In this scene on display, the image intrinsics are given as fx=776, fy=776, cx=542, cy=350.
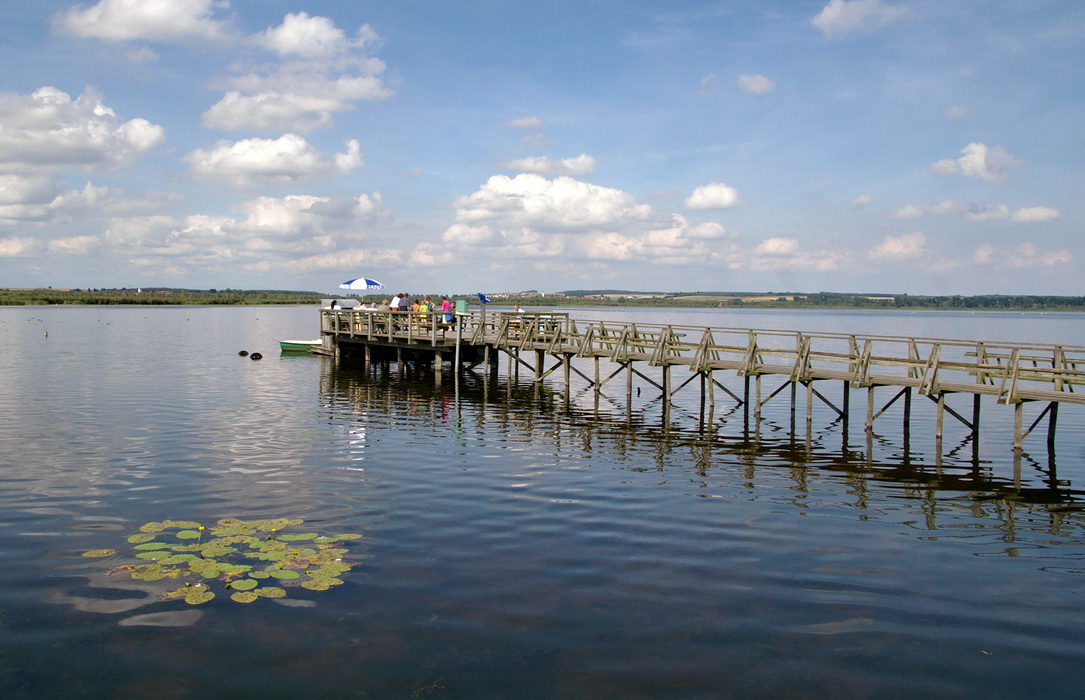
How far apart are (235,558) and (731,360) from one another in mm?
27545

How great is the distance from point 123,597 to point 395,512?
4.62m

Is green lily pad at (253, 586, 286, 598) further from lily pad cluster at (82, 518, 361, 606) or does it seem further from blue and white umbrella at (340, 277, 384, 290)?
blue and white umbrella at (340, 277, 384, 290)

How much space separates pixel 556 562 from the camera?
1067cm

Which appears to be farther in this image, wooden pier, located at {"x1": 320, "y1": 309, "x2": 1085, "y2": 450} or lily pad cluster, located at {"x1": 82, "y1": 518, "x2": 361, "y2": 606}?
wooden pier, located at {"x1": 320, "y1": 309, "x2": 1085, "y2": 450}

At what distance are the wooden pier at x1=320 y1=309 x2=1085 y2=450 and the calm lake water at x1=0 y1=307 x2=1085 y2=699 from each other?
1756 millimetres

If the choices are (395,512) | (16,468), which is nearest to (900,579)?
(395,512)

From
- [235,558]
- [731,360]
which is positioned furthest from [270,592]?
[731,360]

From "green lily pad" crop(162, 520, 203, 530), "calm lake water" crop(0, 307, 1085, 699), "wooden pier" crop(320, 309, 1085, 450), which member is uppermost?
"wooden pier" crop(320, 309, 1085, 450)

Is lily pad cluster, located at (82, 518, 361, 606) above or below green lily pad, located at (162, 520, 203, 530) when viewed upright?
below

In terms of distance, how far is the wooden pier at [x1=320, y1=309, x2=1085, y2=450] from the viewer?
64.5 ft

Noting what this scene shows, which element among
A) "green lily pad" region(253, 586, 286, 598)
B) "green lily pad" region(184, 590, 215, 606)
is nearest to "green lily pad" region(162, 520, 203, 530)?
"green lily pad" region(184, 590, 215, 606)

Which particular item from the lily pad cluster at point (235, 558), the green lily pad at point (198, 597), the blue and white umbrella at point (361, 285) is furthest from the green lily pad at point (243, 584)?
the blue and white umbrella at point (361, 285)

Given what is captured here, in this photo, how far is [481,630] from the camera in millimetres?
8469

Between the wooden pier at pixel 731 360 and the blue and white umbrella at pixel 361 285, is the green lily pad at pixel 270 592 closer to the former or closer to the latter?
the wooden pier at pixel 731 360
